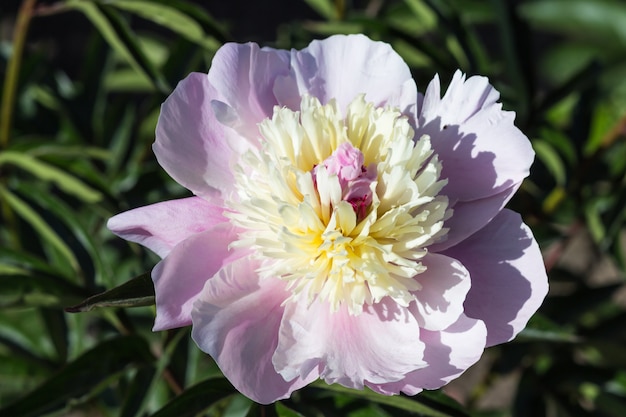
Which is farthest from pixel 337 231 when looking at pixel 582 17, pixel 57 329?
pixel 582 17

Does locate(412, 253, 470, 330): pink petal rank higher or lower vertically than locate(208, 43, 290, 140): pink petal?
lower

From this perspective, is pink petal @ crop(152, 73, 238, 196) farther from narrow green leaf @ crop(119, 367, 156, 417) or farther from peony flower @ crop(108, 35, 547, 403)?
narrow green leaf @ crop(119, 367, 156, 417)

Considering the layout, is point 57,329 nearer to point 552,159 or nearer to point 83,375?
point 83,375

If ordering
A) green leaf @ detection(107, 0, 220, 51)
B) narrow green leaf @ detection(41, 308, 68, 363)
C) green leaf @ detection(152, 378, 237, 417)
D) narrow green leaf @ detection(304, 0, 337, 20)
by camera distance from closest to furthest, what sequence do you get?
green leaf @ detection(152, 378, 237, 417) → green leaf @ detection(107, 0, 220, 51) → narrow green leaf @ detection(41, 308, 68, 363) → narrow green leaf @ detection(304, 0, 337, 20)

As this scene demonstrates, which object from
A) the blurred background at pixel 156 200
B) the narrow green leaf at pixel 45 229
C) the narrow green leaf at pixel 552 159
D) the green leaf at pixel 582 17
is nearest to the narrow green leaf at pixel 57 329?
the blurred background at pixel 156 200

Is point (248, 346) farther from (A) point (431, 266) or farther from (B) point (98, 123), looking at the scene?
(B) point (98, 123)

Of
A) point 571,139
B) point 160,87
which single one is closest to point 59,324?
point 160,87

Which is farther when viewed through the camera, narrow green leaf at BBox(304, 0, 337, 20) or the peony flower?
narrow green leaf at BBox(304, 0, 337, 20)

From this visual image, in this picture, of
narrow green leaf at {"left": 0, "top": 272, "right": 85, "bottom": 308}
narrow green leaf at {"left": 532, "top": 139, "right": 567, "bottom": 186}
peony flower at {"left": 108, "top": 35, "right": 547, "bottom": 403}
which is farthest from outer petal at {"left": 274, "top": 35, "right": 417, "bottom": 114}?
narrow green leaf at {"left": 532, "top": 139, "right": 567, "bottom": 186}

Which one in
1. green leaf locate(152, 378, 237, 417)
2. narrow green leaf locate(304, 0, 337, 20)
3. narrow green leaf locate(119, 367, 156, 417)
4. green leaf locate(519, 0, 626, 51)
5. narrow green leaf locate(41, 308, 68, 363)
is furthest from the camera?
green leaf locate(519, 0, 626, 51)
